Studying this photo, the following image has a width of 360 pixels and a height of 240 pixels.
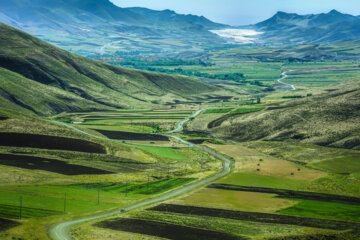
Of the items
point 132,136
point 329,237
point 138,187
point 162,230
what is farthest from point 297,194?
point 132,136

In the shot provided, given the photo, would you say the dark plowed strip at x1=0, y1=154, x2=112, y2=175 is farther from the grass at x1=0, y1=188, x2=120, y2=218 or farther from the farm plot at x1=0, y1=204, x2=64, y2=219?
the farm plot at x1=0, y1=204, x2=64, y2=219

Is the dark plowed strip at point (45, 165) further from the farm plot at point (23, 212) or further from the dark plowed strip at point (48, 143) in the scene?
the farm plot at point (23, 212)

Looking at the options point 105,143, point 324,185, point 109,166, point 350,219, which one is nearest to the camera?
point 350,219

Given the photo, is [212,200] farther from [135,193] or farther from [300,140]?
[300,140]

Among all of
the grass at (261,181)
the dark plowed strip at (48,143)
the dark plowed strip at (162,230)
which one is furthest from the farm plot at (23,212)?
the dark plowed strip at (48,143)

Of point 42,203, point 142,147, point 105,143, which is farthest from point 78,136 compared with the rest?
point 42,203

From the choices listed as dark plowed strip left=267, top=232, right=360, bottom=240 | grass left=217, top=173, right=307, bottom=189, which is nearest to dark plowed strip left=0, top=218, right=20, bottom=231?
dark plowed strip left=267, top=232, right=360, bottom=240
